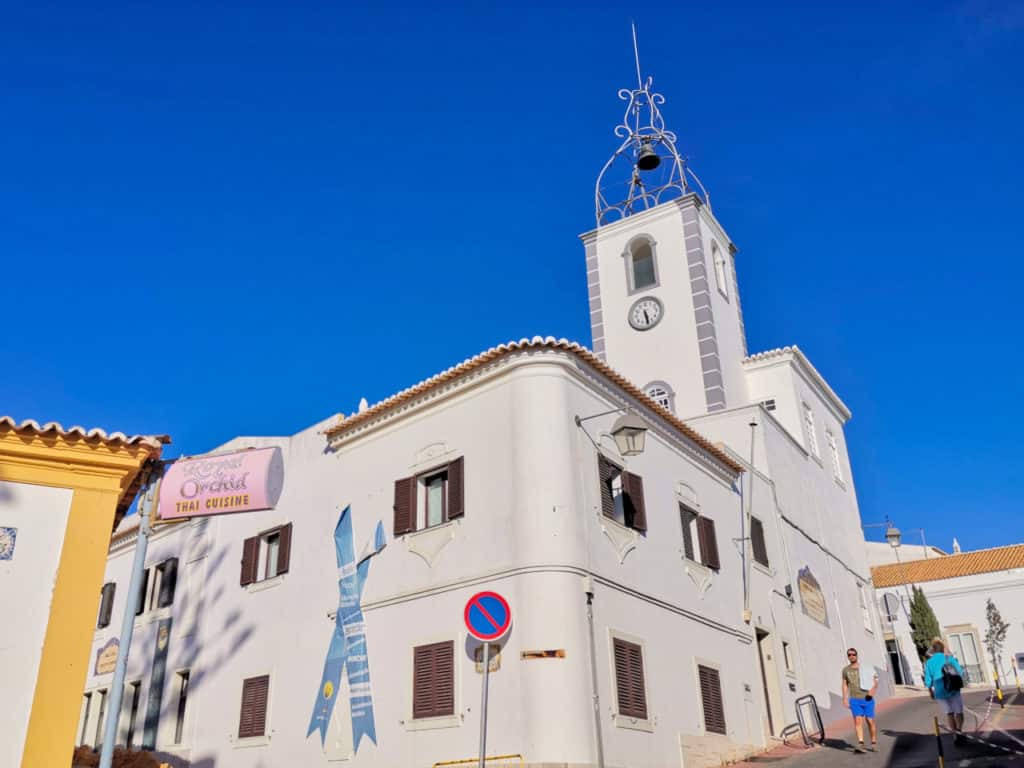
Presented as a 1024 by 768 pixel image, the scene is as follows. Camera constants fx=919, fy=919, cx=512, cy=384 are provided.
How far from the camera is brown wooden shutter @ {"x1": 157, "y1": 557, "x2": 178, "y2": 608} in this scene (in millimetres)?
22078

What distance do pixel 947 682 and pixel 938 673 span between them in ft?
1.01

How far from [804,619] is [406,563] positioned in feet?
38.9

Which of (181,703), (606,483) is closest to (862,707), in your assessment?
(606,483)

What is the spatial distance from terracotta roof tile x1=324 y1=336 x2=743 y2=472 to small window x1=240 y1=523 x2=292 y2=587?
2.44m

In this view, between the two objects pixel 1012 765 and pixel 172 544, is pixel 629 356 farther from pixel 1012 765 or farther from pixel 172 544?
pixel 1012 765

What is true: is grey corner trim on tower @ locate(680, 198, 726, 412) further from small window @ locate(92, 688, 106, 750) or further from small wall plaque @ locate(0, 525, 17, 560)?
small wall plaque @ locate(0, 525, 17, 560)

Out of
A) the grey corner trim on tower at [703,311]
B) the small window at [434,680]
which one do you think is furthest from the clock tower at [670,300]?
the small window at [434,680]

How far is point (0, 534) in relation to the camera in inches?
429

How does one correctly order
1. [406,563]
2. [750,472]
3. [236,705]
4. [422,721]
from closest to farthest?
[422,721]
[406,563]
[236,705]
[750,472]

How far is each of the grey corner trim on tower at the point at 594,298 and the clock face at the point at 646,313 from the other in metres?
1.22

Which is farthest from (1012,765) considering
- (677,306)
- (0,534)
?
(677,306)

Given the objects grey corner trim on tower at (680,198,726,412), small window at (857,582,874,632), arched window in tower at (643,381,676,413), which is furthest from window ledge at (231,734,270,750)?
small window at (857,582,874,632)

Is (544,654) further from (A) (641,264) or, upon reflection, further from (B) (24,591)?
(A) (641,264)

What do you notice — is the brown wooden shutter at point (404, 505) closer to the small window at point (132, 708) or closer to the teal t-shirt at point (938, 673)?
the teal t-shirt at point (938, 673)
